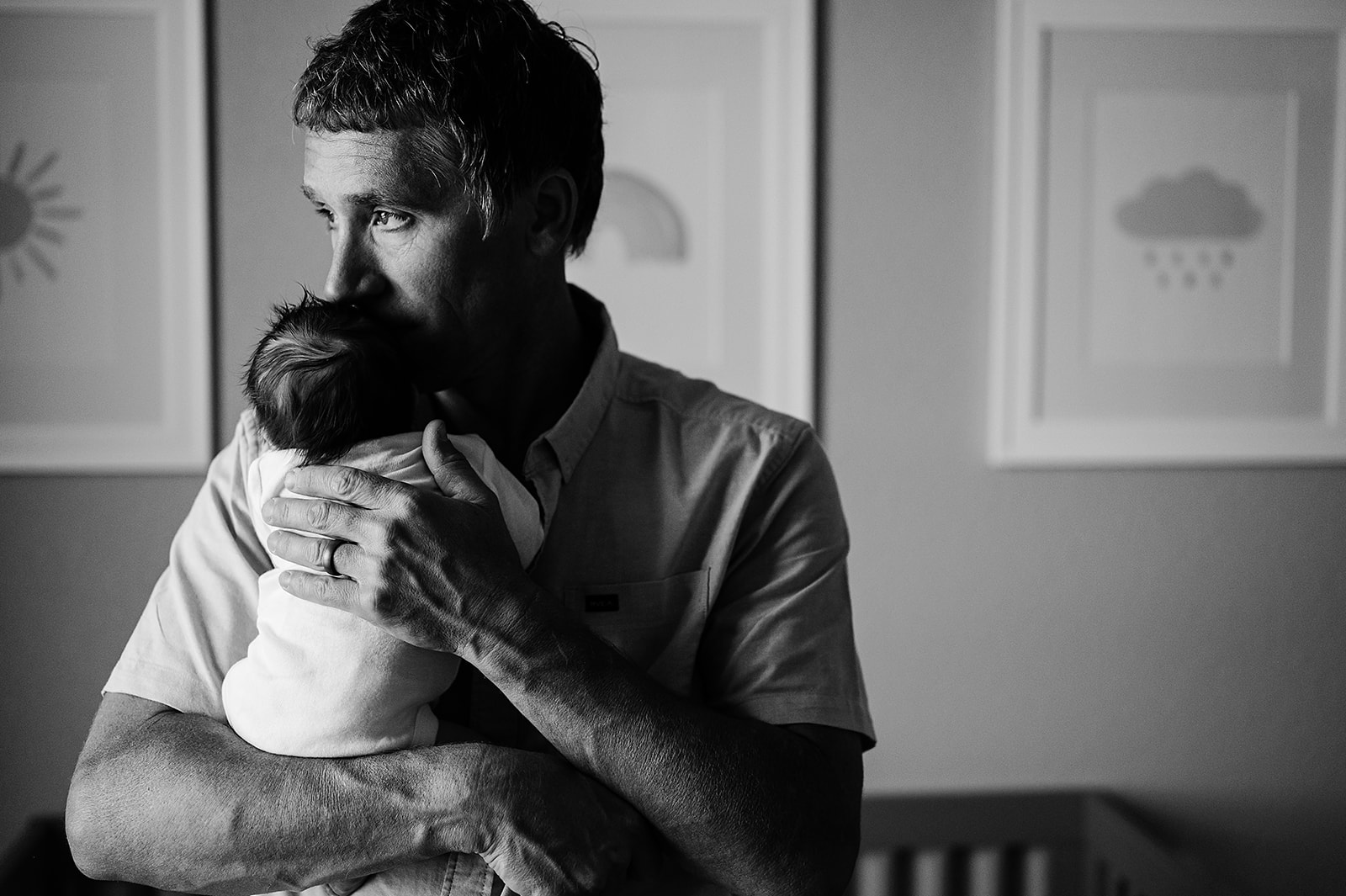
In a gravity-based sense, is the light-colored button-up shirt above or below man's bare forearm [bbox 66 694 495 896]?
above

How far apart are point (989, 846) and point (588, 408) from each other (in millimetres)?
1426

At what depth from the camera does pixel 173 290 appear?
6.26ft

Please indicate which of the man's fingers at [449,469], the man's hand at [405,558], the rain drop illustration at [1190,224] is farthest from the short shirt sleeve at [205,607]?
the rain drop illustration at [1190,224]

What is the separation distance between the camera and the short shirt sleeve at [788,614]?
1045 mm

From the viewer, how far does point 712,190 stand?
1.98 meters

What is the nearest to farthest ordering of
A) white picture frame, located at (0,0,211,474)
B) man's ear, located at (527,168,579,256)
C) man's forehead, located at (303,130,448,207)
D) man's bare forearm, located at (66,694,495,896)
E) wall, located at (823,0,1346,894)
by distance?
man's bare forearm, located at (66,694,495,896)
man's forehead, located at (303,130,448,207)
man's ear, located at (527,168,579,256)
white picture frame, located at (0,0,211,474)
wall, located at (823,0,1346,894)

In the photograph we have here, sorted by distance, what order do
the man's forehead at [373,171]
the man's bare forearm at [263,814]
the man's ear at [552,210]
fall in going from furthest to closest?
the man's ear at [552,210] < the man's forehead at [373,171] < the man's bare forearm at [263,814]

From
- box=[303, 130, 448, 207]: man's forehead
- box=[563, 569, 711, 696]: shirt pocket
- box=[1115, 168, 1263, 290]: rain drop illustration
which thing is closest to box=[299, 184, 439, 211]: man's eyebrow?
box=[303, 130, 448, 207]: man's forehead

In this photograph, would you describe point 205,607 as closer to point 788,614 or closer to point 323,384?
point 323,384

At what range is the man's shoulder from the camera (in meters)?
1.16

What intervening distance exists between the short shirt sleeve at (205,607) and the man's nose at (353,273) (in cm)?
17

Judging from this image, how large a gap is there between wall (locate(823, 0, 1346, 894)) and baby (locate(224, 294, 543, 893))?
1170 millimetres

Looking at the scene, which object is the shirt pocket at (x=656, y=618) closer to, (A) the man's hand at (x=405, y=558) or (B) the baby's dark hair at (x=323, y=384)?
(A) the man's hand at (x=405, y=558)

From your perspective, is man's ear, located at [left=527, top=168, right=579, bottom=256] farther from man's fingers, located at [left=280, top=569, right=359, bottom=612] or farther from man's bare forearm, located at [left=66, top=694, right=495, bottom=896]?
man's bare forearm, located at [left=66, top=694, right=495, bottom=896]
